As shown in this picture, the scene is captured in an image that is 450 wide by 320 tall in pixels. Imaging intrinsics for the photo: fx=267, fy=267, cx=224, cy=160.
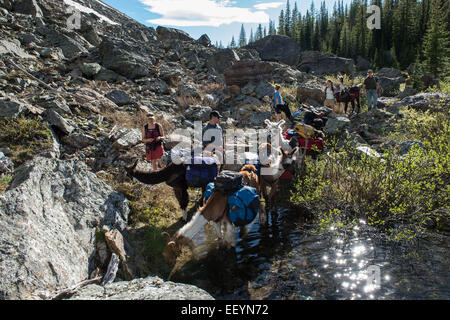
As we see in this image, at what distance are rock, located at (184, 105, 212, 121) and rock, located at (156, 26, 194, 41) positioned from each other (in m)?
21.8

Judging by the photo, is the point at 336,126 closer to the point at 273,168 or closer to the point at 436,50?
the point at 273,168

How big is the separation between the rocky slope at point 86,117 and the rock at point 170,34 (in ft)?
22.3

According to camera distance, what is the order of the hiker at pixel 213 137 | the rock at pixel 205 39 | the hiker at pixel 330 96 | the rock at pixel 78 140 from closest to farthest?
the hiker at pixel 213 137 → the rock at pixel 78 140 → the hiker at pixel 330 96 → the rock at pixel 205 39

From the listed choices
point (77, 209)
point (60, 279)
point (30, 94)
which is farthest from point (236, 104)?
point (60, 279)

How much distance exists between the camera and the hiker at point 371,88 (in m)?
12.4

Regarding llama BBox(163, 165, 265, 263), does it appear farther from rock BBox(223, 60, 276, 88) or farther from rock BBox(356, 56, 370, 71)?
rock BBox(356, 56, 370, 71)

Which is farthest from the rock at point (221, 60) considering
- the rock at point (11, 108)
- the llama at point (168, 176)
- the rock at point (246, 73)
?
the llama at point (168, 176)

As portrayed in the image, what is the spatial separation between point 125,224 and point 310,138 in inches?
212

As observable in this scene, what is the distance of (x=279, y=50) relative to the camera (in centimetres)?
4772

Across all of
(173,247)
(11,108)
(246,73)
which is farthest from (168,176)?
(246,73)

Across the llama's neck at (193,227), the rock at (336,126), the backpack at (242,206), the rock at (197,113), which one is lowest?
the llama's neck at (193,227)

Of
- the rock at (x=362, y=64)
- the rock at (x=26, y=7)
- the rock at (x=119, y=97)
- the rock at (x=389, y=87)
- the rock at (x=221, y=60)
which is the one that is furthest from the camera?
the rock at (x=362, y=64)

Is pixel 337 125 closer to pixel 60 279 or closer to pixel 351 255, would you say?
pixel 351 255

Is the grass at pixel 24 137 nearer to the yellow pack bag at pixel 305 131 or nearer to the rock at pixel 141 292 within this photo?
the rock at pixel 141 292
